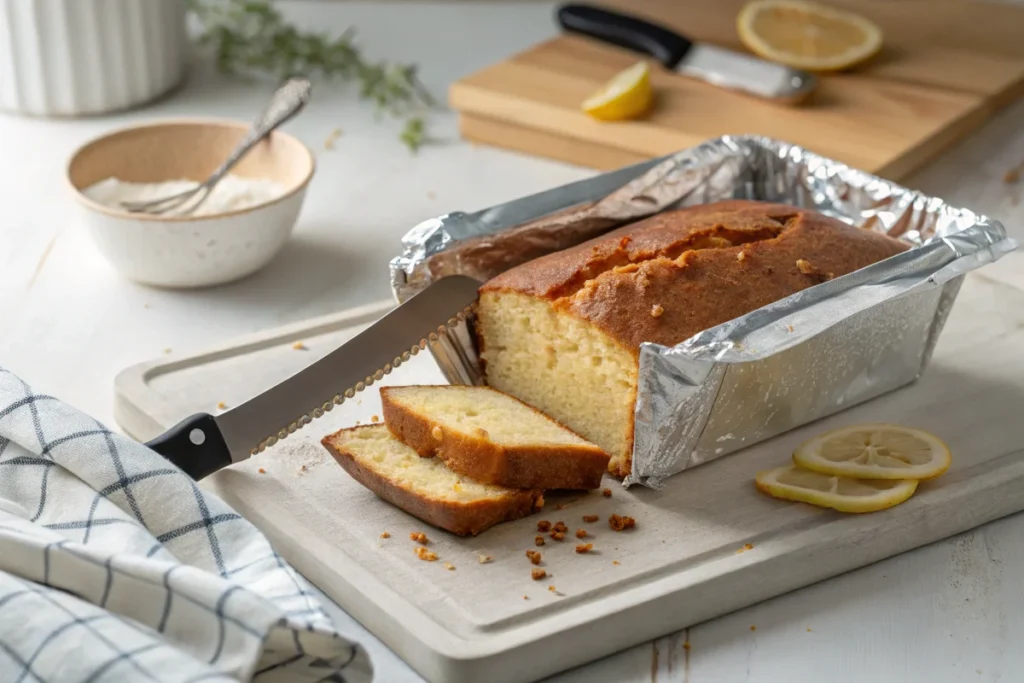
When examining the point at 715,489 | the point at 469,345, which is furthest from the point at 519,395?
the point at 715,489

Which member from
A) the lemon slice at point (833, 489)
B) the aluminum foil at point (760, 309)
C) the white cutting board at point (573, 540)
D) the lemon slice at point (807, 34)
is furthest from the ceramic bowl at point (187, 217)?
the lemon slice at point (807, 34)

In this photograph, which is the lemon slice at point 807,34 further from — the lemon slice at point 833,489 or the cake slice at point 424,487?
the cake slice at point 424,487

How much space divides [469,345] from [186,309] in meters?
0.93

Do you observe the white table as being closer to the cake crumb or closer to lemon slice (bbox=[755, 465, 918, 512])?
lemon slice (bbox=[755, 465, 918, 512])

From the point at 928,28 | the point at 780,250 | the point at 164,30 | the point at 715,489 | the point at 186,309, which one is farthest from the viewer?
the point at 928,28

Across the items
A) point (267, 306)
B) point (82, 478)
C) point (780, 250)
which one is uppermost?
point (780, 250)

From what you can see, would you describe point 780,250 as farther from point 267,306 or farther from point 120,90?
point 120,90

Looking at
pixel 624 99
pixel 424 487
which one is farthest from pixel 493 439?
pixel 624 99

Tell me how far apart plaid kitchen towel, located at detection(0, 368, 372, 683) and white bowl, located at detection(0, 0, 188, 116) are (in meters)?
2.24

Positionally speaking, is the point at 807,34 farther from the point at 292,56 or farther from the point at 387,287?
the point at 387,287

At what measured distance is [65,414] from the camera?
243cm

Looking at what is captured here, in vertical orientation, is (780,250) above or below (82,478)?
above

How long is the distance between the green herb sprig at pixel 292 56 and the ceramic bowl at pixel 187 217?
0.95 m

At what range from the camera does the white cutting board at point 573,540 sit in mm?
2180
